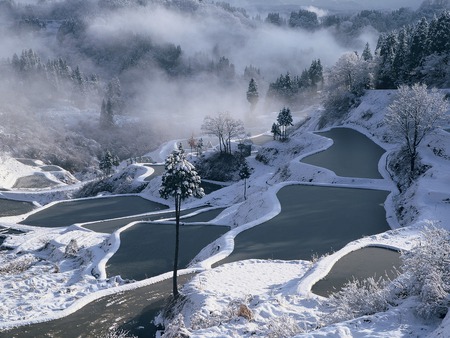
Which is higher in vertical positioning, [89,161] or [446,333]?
[446,333]

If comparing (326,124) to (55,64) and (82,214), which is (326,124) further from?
(55,64)

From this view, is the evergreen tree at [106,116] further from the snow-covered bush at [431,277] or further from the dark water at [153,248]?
the snow-covered bush at [431,277]

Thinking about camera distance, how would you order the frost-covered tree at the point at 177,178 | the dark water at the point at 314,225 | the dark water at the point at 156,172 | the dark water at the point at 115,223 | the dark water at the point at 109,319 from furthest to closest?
1. the dark water at the point at 156,172
2. the dark water at the point at 115,223
3. the dark water at the point at 314,225
4. the frost-covered tree at the point at 177,178
5. the dark water at the point at 109,319

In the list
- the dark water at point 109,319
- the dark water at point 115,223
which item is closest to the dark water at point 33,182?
the dark water at point 115,223

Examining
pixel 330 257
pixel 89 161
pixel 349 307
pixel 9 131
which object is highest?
pixel 349 307

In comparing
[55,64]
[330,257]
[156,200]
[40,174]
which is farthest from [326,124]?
[55,64]

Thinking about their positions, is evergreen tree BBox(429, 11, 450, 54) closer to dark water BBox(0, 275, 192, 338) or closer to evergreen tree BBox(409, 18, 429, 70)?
evergreen tree BBox(409, 18, 429, 70)
